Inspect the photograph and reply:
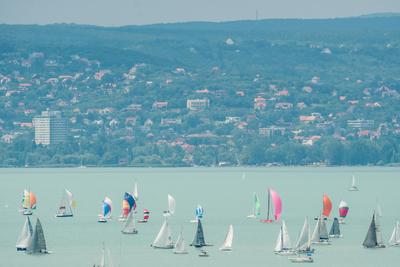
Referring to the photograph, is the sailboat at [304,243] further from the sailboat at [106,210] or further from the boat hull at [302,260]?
the sailboat at [106,210]

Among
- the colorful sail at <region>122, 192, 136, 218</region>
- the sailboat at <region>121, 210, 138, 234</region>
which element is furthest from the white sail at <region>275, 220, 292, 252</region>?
the colorful sail at <region>122, 192, 136, 218</region>

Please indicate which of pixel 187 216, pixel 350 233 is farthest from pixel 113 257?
pixel 187 216

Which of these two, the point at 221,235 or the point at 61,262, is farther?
the point at 221,235

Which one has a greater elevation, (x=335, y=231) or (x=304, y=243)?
(x=304, y=243)

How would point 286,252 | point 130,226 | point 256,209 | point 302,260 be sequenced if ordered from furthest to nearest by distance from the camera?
point 256,209
point 130,226
point 286,252
point 302,260

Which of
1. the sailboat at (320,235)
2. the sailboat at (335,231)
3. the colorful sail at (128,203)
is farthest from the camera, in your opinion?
the colorful sail at (128,203)

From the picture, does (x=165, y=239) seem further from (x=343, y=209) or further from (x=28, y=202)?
(x=28, y=202)

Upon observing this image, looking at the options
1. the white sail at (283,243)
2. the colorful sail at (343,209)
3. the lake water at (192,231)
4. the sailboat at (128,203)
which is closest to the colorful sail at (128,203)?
the sailboat at (128,203)

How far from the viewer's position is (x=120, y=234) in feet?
362

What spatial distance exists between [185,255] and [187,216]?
148ft

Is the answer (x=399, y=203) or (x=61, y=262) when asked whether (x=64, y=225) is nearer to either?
(x=61, y=262)

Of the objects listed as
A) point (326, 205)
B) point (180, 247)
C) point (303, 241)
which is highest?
point (303, 241)

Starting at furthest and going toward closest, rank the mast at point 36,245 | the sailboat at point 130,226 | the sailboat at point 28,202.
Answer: the sailboat at point 28,202 → the sailboat at point 130,226 → the mast at point 36,245

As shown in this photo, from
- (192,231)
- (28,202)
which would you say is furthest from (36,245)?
(28,202)
